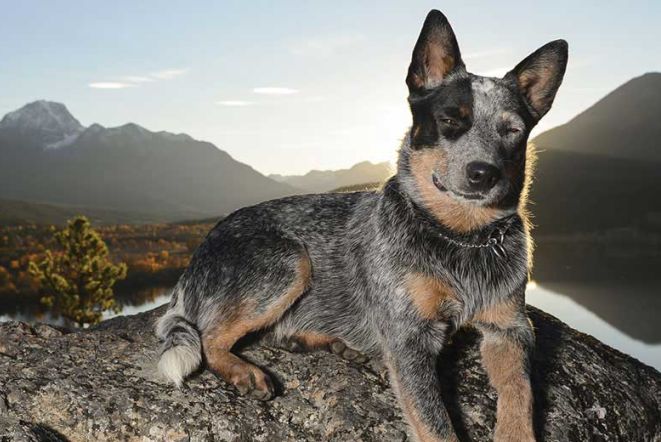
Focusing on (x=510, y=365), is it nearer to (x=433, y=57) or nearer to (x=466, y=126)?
(x=466, y=126)

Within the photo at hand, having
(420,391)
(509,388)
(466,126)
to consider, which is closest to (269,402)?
(420,391)

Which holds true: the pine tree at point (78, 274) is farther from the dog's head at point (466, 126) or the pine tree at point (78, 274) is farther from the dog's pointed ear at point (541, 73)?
the dog's pointed ear at point (541, 73)

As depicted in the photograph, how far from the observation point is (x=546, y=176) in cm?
12725

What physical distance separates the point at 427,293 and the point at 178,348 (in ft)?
6.81

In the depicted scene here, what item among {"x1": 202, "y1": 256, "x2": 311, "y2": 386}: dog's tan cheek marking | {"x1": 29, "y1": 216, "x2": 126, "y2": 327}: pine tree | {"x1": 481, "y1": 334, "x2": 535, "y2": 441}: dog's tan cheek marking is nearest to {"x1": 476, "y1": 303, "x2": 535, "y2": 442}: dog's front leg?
{"x1": 481, "y1": 334, "x2": 535, "y2": 441}: dog's tan cheek marking

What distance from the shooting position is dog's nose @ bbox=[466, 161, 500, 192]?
14.4ft

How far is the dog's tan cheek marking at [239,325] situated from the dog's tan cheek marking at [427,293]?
1163 mm

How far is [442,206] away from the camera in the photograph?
193 inches

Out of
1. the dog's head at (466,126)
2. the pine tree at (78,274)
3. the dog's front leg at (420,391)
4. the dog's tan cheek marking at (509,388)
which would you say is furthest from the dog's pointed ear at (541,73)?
the pine tree at (78,274)

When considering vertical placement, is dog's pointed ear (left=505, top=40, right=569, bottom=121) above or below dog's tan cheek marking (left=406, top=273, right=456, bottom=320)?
above

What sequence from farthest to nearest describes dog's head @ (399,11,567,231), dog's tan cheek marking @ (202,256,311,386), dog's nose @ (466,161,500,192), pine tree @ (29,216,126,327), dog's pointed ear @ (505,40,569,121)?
pine tree @ (29,216,126,327)
dog's tan cheek marking @ (202,256,311,386)
dog's pointed ear @ (505,40,569,121)
dog's head @ (399,11,567,231)
dog's nose @ (466,161,500,192)

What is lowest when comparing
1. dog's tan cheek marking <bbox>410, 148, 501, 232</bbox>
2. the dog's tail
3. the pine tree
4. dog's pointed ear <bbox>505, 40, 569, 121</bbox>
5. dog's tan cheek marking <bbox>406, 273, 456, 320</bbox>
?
the pine tree

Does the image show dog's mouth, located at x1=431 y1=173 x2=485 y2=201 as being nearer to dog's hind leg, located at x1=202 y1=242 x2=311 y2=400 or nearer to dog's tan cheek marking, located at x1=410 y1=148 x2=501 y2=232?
dog's tan cheek marking, located at x1=410 y1=148 x2=501 y2=232

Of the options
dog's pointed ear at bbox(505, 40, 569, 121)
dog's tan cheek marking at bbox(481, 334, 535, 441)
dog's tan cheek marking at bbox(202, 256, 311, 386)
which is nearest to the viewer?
dog's tan cheek marking at bbox(481, 334, 535, 441)
